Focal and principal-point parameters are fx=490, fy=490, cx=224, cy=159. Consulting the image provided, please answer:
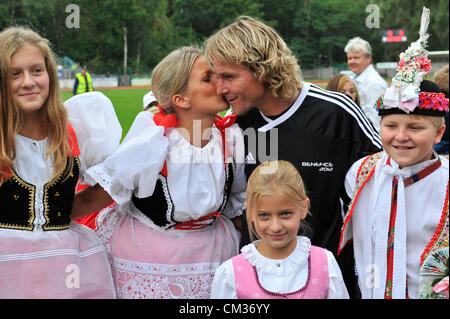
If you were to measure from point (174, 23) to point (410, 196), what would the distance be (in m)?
15.3

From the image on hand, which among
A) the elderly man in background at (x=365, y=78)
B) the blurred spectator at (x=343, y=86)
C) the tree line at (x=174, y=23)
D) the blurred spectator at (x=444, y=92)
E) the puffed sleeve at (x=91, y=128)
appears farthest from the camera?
the tree line at (x=174, y=23)

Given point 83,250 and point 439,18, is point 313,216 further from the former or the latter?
point 439,18

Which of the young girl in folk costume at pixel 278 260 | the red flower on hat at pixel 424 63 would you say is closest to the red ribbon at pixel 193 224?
the young girl in folk costume at pixel 278 260

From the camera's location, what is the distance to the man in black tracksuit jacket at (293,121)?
224 cm

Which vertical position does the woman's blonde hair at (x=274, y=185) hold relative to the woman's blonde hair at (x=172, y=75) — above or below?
below

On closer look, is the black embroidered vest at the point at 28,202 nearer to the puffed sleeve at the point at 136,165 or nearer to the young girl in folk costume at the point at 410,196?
the puffed sleeve at the point at 136,165

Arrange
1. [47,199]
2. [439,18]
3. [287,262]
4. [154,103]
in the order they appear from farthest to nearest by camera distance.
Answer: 1. [439,18]
2. [154,103]
3. [47,199]
4. [287,262]

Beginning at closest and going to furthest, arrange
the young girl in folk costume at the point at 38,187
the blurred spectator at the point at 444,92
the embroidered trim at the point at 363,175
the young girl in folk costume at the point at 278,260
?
the young girl in folk costume at the point at 278,260 < the young girl in folk costume at the point at 38,187 < the embroidered trim at the point at 363,175 < the blurred spectator at the point at 444,92

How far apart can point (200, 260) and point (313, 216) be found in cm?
58

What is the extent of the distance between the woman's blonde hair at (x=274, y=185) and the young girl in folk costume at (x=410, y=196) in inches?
14.8

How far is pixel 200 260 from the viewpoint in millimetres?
2188

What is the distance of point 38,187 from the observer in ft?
6.81

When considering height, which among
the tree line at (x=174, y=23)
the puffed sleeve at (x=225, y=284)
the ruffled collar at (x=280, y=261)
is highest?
the tree line at (x=174, y=23)

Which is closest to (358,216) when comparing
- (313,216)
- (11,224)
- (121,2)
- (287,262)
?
(313,216)
